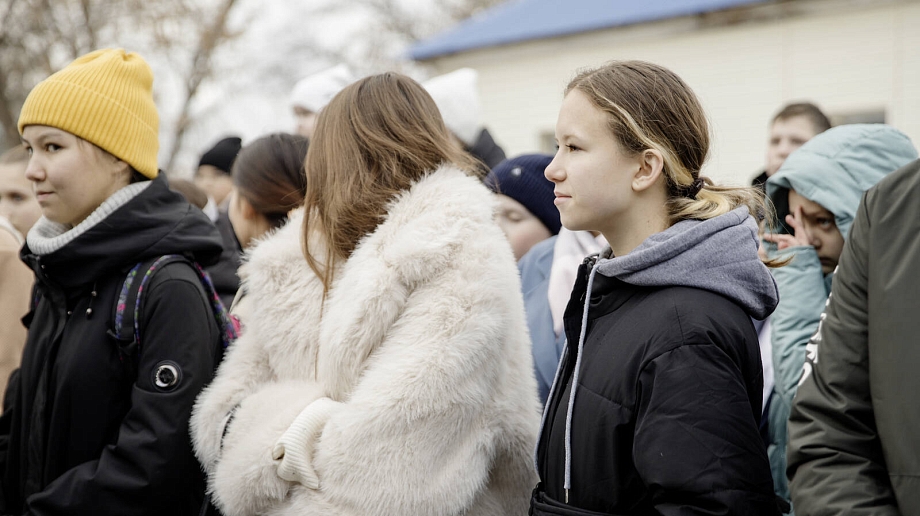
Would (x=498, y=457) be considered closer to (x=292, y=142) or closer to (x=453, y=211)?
(x=453, y=211)

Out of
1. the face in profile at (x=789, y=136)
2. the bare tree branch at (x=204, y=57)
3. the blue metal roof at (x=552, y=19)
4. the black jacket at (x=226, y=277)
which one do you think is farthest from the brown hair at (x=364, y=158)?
the bare tree branch at (x=204, y=57)

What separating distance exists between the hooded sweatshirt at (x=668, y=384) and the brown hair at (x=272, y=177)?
5.53ft

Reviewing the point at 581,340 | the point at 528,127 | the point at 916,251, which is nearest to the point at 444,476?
the point at 581,340

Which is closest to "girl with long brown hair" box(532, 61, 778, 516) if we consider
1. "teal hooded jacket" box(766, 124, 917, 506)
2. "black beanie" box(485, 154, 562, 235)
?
"teal hooded jacket" box(766, 124, 917, 506)

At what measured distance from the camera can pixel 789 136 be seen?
14.9 ft

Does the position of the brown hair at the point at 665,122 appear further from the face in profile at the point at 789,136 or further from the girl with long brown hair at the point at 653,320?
the face in profile at the point at 789,136

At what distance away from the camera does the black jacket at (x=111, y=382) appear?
2422 millimetres

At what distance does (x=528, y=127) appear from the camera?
14.6 metres

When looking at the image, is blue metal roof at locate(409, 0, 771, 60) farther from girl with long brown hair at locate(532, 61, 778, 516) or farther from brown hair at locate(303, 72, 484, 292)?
girl with long brown hair at locate(532, 61, 778, 516)

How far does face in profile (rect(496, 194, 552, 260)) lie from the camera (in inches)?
148

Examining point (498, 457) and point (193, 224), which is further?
point (193, 224)

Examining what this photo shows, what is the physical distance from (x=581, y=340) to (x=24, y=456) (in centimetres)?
187

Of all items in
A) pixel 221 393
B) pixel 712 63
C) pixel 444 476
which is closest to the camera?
pixel 444 476

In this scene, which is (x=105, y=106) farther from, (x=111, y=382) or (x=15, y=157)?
(x=15, y=157)
